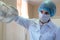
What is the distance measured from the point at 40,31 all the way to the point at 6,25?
2.99 ft

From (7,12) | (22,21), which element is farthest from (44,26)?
(7,12)

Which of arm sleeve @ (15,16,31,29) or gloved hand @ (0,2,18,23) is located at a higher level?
gloved hand @ (0,2,18,23)

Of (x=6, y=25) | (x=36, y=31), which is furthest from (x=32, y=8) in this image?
(x=36, y=31)

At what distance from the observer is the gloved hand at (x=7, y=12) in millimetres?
1063

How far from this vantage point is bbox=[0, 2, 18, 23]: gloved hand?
1.06 m

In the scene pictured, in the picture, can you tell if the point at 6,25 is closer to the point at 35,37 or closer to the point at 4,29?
the point at 4,29

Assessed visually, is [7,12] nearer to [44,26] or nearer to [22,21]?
[22,21]

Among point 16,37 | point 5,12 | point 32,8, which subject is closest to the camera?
point 5,12

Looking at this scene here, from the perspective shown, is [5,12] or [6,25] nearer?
[5,12]

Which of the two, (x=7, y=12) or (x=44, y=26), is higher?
(x=7, y=12)

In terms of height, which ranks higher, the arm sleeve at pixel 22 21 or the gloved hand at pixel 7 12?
the gloved hand at pixel 7 12

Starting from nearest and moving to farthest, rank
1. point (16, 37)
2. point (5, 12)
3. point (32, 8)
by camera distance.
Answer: point (5, 12) → point (16, 37) → point (32, 8)

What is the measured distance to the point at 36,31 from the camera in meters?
1.15

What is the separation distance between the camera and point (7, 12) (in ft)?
3.53
